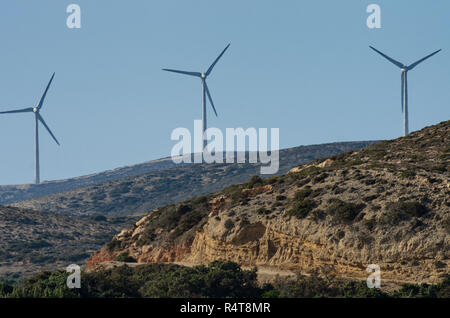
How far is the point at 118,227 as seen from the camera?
539 ft

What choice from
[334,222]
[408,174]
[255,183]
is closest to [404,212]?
[334,222]

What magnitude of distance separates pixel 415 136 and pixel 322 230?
987 inches

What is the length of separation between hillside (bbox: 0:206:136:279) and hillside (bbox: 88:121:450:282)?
157 ft

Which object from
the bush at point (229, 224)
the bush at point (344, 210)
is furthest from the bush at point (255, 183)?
the bush at point (344, 210)

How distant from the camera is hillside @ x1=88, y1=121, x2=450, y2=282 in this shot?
2104 inches

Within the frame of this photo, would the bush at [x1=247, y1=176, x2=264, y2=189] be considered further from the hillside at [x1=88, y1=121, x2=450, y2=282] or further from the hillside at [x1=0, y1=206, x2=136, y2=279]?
the hillside at [x1=0, y1=206, x2=136, y2=279]

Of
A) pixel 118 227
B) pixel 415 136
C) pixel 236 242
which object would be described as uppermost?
pixel 415 136

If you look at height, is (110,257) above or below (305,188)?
below

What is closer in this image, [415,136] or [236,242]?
[236,242]

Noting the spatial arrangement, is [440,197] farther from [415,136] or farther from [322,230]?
[415,136]

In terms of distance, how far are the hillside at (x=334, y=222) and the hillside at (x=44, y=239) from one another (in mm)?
47810

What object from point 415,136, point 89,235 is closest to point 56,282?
point 415,136

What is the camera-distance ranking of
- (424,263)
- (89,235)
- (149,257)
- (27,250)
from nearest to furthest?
(424,263)
(149,257)
(27,250)
(89,235)

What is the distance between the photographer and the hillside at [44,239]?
121500 mm
